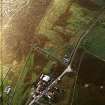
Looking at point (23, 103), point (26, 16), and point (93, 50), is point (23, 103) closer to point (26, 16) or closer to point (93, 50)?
point (93, 50)

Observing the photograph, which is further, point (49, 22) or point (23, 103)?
point (49, 22)

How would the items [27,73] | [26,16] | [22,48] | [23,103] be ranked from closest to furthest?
[23,103] → [27,73] → [22,48] → [26,16]

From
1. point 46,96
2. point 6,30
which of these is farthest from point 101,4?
point 46,96

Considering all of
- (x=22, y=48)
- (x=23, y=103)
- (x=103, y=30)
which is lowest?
(x=23, y=103)

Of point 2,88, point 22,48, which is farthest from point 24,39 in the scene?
point 2,88

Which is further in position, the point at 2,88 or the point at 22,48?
the point at 22,48

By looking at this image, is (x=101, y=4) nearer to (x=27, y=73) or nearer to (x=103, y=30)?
(x=103, y=30)

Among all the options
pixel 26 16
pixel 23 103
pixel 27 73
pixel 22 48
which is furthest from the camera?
pixel 26 16

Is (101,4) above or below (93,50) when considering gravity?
above

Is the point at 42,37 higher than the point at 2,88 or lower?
higher
